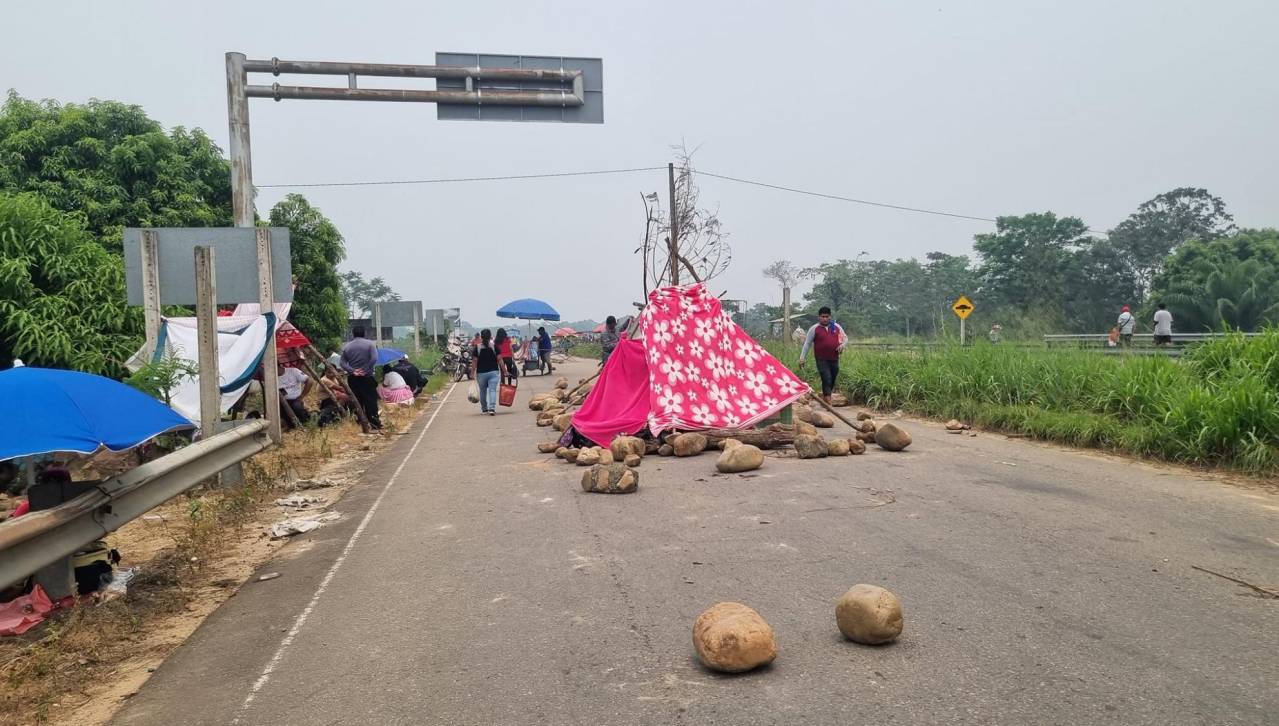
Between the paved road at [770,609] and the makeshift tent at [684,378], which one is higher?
the makeshift tent at [684,378]

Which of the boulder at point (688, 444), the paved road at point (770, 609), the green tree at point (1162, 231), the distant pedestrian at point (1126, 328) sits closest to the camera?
the paved road at point (770, 609)

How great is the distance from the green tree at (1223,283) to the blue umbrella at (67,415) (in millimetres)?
32396

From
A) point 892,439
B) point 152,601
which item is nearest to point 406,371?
point 892,439

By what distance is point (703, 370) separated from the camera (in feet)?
38.3

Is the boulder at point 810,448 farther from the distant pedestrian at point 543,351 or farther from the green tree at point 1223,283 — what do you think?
the green tree at point 1223,283

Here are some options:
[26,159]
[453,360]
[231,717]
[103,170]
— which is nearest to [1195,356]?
[231,717]

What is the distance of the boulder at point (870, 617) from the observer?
13.2 feet

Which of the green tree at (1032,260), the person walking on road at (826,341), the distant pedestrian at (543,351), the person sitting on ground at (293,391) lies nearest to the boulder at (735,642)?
the person walking on road at (826,341)

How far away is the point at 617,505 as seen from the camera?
25.4ft

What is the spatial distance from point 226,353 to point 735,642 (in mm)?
9682

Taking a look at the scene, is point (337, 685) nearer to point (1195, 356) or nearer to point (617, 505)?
point (617, 505)

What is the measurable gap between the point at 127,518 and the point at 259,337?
19.8 feet

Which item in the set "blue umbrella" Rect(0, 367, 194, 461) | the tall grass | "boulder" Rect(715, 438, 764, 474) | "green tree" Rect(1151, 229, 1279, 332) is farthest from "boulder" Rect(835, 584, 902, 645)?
"green tree" Rect(1151, 229, 1279, 332)

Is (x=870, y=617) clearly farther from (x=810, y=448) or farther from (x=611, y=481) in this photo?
(x=810, y=448)
